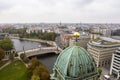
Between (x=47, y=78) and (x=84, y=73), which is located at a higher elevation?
(x=84, y=73)

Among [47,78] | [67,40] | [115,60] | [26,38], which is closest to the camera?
[47,78]

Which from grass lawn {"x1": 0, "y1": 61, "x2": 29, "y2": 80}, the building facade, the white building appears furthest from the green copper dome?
the building facade

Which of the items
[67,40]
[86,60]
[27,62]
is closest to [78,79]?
[86,60]

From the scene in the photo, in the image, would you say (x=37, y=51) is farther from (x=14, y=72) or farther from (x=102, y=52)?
(x=102, y=52)

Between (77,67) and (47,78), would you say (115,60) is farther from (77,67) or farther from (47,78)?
(77,67)

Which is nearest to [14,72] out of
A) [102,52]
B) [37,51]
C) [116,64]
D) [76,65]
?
[37,51]

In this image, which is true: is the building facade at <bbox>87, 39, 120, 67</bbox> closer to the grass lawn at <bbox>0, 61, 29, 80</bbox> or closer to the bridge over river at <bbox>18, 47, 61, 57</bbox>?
the bridge over river at <bbox>18, 47, 61, 57</bbox>
